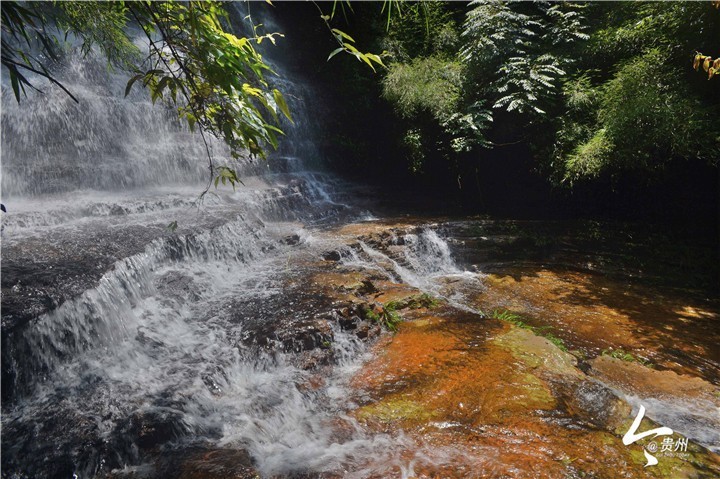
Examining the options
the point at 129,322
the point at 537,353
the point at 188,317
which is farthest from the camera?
the point at 188,317

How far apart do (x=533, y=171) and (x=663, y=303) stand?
14.7 ft

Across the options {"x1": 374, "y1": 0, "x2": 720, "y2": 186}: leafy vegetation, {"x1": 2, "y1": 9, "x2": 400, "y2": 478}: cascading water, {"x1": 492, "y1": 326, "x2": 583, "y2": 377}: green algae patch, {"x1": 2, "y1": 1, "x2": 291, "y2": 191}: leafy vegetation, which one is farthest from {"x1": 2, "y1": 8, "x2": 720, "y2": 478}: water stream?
{"x1": 374, "y1": 0, "x2": 720, "y2": 186}: leafy vegetation

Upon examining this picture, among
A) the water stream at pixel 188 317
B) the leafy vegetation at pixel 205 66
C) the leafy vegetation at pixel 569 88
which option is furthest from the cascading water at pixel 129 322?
the leafy vegetation at pixel 569 88

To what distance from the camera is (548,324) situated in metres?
4.70

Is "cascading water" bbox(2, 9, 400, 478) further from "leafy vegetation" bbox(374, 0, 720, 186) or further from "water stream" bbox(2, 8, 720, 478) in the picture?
"leafy vegetation" bbox(374, 0, 720, 186)

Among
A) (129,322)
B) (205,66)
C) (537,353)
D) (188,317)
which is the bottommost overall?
(537,353)

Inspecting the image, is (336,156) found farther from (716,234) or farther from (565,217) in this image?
(716,234)

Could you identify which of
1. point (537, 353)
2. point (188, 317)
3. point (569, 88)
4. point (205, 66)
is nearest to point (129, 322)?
point (188, 317)

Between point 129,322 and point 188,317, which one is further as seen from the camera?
point 188,317

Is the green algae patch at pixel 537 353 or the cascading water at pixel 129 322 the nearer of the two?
the cascading water at pixel 129 322

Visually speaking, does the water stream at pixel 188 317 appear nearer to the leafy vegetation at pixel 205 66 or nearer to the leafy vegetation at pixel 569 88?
A: the leafy vegetation at pixel 205 66

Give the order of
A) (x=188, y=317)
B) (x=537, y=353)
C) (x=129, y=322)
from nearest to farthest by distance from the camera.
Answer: (x=537, y=353) < (x=129, y=322) < (x=188, y=317)

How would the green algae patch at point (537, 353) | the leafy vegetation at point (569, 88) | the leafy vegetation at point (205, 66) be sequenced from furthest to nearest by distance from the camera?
the leafy vegetation at point (569, 88), the green algae patch at point (537, 353), the leafy vegetation at point (205, 66)

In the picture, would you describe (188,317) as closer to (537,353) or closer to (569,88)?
(537,353)
